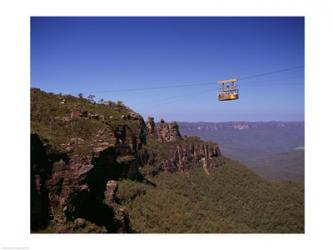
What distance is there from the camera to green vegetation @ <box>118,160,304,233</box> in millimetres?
19859

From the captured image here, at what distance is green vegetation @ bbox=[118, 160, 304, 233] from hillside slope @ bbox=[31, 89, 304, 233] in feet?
0.25

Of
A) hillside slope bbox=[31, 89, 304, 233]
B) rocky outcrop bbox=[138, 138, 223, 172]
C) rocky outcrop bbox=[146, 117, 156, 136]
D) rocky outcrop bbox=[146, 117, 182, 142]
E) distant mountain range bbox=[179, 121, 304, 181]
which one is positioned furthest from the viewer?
distant mountain range bbox=[179, 121, 304, 181]

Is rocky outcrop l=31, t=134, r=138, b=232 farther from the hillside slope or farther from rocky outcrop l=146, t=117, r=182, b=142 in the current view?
rocky outcrop l=146, t=117, r=182, b=142

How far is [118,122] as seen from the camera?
24828 millimetres

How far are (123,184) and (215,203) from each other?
38.5 ft

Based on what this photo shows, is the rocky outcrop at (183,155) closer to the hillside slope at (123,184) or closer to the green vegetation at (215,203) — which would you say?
the hillside slope at (123,184)

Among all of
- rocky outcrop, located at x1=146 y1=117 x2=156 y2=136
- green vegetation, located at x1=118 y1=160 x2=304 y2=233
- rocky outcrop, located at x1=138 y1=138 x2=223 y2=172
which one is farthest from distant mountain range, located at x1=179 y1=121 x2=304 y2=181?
green vegetation, located at x1=118 y1=160 x2=304 y2=233

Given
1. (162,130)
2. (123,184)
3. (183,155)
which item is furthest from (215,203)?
(162,130)
